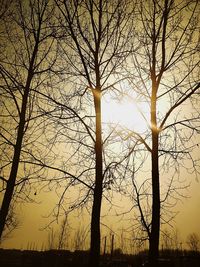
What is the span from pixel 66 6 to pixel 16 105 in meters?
3.14

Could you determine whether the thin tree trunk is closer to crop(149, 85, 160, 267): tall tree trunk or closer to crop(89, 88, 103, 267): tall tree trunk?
crop(89, 88, 103, 267): tall tree trunk

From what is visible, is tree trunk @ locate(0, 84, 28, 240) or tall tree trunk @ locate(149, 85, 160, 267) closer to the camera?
tall tree trunk @ locate(149, 85, 160, 267)

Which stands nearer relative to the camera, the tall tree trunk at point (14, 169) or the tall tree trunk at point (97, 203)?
the tall tree trunk at point (97, 203)

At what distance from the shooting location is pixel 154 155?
750 cm

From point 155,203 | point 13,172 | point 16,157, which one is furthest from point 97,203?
point 16,157

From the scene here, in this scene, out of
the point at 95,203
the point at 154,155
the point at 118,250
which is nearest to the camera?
the point at 95,203

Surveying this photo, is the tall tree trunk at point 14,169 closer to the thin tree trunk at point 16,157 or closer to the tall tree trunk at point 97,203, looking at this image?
the thin tree trunk at point 16,157

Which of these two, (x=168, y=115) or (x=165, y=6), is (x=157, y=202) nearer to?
(x=168, y=115)

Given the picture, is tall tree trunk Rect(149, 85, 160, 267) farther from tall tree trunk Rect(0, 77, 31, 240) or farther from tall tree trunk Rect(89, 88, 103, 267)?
tall tree trunk Rect(0, 77, 31, 240)

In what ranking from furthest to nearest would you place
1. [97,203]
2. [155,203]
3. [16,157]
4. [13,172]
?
1. [16,157]
2. [13,172]
3. [97,203]
4. [155,203]

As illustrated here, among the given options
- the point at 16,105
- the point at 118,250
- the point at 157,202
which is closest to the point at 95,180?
the point at 157,202

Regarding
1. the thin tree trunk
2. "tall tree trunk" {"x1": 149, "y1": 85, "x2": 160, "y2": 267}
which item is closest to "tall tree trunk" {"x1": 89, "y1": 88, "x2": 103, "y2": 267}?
"tall tree trunk" {"x1": 149, "y1": 85, "x2": 160, "y2": 267}

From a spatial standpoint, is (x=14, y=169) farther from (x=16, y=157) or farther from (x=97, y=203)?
(x=97, y=203)

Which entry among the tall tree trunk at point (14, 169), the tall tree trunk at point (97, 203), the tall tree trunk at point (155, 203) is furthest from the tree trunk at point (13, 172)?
the tall tree trunk at point (155, 203)
